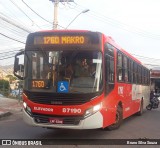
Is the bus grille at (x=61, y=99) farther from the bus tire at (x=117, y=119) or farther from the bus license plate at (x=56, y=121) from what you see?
the bus tire at (x=117, y=119)

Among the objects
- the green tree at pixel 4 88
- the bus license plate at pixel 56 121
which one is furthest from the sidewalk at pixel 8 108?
the green tree at pixel 4 88

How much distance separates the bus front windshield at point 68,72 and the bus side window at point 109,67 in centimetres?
47

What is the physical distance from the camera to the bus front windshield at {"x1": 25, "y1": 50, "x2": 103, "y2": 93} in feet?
32.1

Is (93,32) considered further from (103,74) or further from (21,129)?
(21,129)

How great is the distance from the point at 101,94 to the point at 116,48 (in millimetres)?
2797

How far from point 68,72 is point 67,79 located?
20cm

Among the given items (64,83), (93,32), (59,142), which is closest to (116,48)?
(93,32)

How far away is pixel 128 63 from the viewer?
14523mm

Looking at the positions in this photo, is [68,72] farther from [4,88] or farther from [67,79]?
[4,88]

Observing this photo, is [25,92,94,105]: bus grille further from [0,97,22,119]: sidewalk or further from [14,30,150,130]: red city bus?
[0,97,22,119]: sidewalk

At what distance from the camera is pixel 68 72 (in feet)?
32.4

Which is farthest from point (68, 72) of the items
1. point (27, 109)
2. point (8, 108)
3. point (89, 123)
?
point (8, 108)

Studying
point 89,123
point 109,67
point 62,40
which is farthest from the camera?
point 109,67

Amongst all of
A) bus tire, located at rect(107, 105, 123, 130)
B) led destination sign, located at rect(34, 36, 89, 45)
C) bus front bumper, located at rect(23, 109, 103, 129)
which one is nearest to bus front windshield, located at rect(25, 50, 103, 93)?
led destination sign, located at rect(34, 36, 89, 45)
